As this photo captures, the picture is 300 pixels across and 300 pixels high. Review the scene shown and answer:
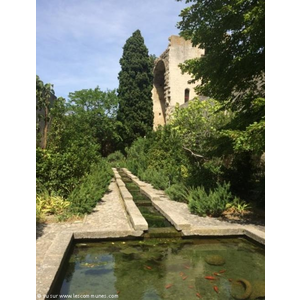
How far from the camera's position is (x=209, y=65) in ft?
21.4

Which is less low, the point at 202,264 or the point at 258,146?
the point at 258,146

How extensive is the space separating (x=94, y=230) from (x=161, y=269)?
1586 millimetres

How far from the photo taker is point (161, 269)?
4.12 metres

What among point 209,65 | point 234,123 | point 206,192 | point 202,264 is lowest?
point 202,264

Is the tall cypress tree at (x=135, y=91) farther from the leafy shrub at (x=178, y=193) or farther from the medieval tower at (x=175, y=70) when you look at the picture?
the leafy shrub at (x=178, y=193)

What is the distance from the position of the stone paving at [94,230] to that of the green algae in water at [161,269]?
7.2 inches

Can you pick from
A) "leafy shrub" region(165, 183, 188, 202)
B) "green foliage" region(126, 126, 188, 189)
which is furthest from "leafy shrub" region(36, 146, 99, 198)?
"green foliage" region(126, 126, 188, 189)

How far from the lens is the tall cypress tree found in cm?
2711

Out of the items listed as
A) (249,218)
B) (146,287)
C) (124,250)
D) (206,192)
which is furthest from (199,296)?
(206,192)

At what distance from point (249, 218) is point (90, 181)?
4.20 metres

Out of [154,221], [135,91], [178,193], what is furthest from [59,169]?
[135,91]

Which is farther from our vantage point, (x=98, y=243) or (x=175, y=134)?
(x=175, y=134)

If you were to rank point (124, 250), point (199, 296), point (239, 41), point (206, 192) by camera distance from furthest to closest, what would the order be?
point (206, 192)
point (239, 41)
point (124, 250)
point (199, 296)

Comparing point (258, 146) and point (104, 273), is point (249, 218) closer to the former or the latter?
point (258, 146)
